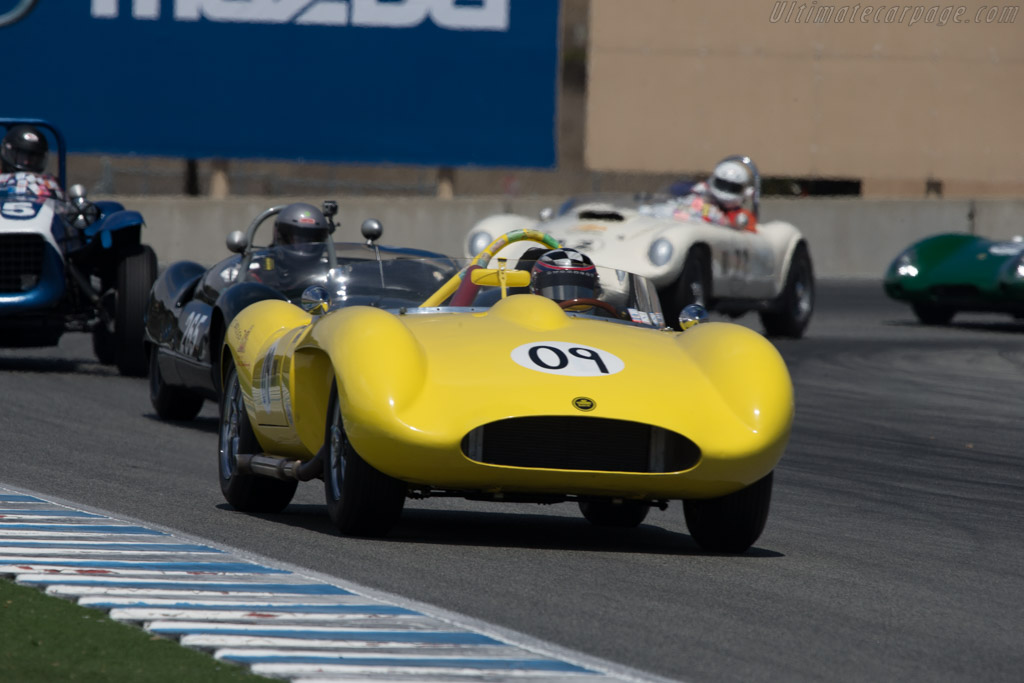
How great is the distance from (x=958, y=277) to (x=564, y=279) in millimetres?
11840

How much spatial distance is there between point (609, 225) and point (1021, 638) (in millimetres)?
10823

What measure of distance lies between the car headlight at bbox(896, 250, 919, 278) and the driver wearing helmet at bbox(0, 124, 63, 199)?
8.84m

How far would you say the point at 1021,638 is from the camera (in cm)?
493

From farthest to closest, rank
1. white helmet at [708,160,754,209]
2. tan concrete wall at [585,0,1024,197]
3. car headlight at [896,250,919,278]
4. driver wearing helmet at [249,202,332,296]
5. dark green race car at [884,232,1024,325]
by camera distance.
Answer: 1. tan concrete wall at [585,0,1024,197]
2. car headlight at [896,250,919,278]
3. dark green race car at [884,232,1024,325]
4. white helmet at [708,160,754,209]
5. driver wearing helmet at [249,202,332,296]

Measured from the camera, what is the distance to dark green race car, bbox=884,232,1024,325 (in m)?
17.7

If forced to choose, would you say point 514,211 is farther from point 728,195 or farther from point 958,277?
point 958,277

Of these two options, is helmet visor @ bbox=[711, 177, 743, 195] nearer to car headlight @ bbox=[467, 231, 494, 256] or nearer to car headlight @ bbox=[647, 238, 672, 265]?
car headlight @ bbox=[647, 238, 672, 265]

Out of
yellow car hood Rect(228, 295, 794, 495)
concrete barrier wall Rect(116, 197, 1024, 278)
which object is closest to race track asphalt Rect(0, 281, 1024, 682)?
yellow car hood Rect(228, 295, 794, 495)

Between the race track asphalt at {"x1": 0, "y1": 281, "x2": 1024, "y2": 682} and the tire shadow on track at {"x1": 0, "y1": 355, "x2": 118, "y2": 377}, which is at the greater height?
the race track asphalt at {"x1": 0, "y1": 281, "x2": 1024, "y2": 682}

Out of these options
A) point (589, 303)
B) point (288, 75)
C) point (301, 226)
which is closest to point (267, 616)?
point (589, 303)

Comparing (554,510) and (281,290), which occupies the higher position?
(281,290)

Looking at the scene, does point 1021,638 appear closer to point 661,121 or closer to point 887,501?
point 887,501

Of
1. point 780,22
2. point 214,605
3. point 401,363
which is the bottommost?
point 214,605

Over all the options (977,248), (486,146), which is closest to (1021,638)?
(977,248)
